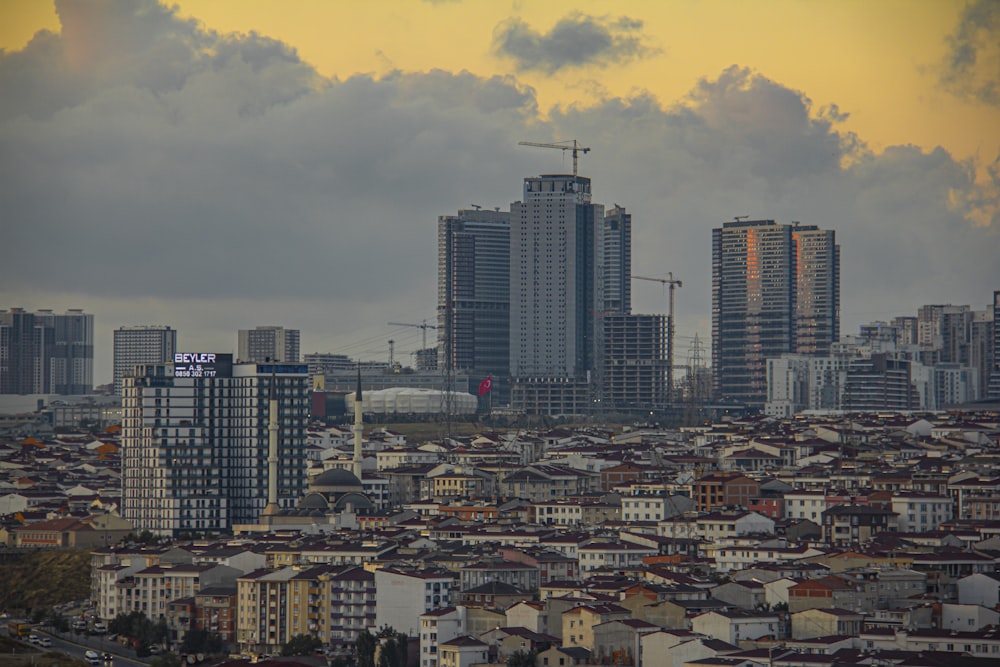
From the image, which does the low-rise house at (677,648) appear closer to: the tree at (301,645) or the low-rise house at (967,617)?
the low-rise house at (967,617)

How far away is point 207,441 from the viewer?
140 m

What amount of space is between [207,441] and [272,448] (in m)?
4.37

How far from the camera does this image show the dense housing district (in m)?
87.9

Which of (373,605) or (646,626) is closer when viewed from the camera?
(646,626)

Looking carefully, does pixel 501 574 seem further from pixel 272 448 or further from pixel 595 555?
pixel 272 448

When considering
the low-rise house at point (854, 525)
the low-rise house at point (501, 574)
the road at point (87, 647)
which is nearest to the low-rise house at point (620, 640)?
the low-rise house at point (501, 574)

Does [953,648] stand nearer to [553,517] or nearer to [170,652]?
[170,652]

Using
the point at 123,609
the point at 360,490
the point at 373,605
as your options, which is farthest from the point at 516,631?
the point at 360,490

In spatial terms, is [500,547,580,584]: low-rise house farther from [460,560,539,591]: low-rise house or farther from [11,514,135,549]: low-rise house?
[11,514,135,549]: low-rise house

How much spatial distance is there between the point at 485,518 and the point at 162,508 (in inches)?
774

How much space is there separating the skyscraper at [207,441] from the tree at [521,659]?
171ft

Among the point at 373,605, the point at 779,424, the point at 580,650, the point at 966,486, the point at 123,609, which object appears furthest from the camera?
the point at 779,424

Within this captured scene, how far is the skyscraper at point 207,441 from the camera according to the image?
137 metres

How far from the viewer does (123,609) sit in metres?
107
